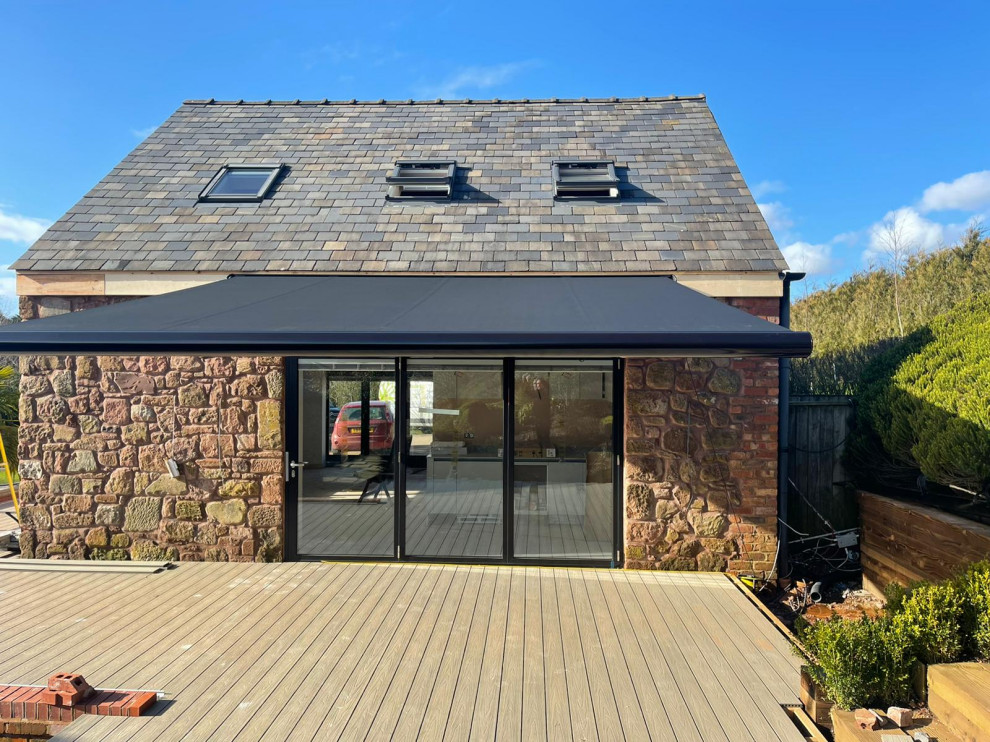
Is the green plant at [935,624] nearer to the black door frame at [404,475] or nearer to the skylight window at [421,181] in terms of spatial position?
the black door frame at [404,475]

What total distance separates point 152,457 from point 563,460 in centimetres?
558

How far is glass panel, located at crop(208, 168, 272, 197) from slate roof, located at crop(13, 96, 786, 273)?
0.31 metres

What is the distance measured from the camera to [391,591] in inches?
251

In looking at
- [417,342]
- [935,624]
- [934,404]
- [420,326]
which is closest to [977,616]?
[935,624]

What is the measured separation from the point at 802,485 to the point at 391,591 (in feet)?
21.3

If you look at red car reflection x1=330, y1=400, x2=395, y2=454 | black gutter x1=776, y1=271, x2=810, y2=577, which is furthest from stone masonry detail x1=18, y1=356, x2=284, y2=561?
black gutter x1=776, y1=271, x2=810, y2=577

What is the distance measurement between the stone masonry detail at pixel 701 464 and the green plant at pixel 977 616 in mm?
3049

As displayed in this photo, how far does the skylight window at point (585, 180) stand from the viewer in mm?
8828

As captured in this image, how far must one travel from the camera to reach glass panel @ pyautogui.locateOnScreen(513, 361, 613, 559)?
7.25 m

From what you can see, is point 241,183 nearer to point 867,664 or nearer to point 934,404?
point 867,664

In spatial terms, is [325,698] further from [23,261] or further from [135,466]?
[23,261]

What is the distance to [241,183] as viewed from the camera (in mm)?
9320

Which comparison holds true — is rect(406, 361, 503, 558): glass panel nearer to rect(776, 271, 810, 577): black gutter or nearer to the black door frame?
the black door frame

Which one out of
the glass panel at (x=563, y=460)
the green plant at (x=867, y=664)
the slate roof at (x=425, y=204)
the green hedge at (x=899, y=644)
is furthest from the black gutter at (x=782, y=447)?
the green plant at (x=867, y=664)
